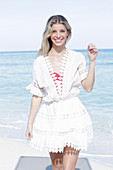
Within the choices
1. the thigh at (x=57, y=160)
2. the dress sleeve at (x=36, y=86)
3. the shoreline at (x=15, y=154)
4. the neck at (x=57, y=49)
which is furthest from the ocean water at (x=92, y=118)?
the neck at (x=57, y=49)

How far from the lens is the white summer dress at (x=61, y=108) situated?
2.59 meters

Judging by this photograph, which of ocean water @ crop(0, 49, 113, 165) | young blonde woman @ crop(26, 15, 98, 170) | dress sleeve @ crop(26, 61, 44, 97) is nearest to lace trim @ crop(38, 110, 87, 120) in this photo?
young blonde woman @ crop(26, 15, 98, 170)

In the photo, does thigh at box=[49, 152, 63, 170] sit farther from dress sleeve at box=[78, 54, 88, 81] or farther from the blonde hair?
the blonde hair

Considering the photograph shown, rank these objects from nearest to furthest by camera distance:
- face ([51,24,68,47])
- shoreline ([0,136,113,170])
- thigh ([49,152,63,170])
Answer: face ([51,24,68,47]) < thigh ([49,152,63,170]) < shoreline ([0,136,113,170])

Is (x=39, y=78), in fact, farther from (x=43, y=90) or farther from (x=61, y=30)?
(x=61, y=30)

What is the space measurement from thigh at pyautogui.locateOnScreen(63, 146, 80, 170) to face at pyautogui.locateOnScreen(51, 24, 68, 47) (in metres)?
0.84

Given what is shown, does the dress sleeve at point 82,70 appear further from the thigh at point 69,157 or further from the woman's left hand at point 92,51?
the thigh at point 69,157

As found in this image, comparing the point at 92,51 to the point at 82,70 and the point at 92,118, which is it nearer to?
the point at 82,70

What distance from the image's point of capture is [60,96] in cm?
265

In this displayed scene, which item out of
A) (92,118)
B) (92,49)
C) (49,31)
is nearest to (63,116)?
(92,49)

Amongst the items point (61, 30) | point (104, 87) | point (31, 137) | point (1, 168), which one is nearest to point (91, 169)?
point (1, 168)

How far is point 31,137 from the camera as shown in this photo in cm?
276

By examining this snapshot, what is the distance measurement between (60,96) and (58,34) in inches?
19.5

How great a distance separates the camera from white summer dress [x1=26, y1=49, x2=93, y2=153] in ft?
8.50
